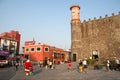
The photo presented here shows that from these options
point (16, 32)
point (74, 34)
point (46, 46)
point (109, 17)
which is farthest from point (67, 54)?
point (109, 17)

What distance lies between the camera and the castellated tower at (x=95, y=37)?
25.0 meters

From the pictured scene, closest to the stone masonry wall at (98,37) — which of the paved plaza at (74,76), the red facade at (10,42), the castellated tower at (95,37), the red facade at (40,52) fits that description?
the castellated tower at (95,37)

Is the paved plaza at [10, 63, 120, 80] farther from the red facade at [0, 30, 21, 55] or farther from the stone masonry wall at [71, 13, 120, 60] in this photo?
the red facade at [0, 30, 21, 55]

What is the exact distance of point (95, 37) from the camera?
27.4 m

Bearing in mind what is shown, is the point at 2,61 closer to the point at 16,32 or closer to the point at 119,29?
the point at 119,29

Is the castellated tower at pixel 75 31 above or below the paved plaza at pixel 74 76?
above

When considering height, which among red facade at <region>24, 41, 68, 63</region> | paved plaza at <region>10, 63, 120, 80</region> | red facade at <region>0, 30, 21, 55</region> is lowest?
paved plaza at <region>10, 63, 120, 80</region>

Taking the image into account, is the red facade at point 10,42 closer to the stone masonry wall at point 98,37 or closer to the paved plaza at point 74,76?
the stone masonry wall at point 98,37

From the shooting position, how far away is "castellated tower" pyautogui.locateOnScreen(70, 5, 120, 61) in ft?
82.0

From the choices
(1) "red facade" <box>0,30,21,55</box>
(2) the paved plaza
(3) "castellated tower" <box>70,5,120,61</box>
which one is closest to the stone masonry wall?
(3) "castellated tower" <box>70,5,120,61</box>

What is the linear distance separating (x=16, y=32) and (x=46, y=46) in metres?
18.4

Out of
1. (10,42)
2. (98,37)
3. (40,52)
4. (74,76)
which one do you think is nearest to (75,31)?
(98,37)

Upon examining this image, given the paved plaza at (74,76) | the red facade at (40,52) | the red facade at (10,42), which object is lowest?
the paved plaza at (74,76)

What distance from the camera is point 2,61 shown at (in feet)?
81.9
